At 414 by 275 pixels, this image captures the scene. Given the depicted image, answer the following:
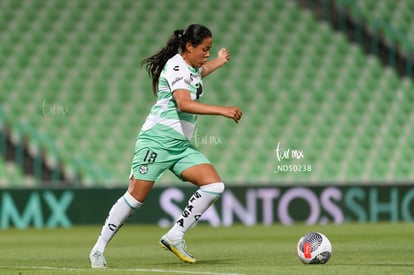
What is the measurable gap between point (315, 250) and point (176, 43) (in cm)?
196

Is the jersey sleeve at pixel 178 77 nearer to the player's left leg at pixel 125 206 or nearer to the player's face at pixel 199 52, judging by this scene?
the player's face at pixel 199 52

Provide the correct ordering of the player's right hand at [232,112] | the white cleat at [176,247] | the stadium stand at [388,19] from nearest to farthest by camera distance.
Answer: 1. the player's right hand at [232,112]
2. the white cleat at [176,247]
3. the stadium stand at [388,19]

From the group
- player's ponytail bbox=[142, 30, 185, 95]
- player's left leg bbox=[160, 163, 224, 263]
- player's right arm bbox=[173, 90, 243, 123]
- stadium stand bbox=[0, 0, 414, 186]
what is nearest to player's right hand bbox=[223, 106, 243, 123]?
player's right arm bbox=[173, 90, 243, 123]

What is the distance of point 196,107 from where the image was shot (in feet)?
25.5

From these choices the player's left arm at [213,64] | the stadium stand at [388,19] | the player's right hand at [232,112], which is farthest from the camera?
the stadium stand at [388,19]

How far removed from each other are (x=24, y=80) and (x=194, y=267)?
1101cm

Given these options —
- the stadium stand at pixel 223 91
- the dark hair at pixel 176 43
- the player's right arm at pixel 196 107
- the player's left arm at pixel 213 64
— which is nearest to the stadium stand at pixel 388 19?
the stadium stand at pixel 223 91

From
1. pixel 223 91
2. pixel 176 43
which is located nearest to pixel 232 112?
pixel 176 43

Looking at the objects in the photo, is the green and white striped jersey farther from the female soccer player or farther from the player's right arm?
the player's right arm

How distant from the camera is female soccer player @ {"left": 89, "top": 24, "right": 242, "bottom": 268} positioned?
317 inches

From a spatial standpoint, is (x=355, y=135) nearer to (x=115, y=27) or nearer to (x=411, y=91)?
(x=411, y=91)

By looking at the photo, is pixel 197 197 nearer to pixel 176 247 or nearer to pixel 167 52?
pixel 176 247

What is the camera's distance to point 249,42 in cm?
1956

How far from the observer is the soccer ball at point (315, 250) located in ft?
26.6
